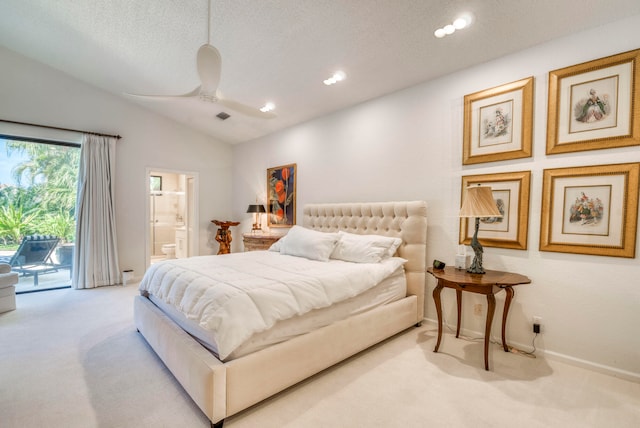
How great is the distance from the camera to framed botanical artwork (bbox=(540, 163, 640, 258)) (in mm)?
2203

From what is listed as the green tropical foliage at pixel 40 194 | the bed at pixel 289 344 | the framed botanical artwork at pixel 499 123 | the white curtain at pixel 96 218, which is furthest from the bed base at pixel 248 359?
the green tropical foliage at pixel 40 194

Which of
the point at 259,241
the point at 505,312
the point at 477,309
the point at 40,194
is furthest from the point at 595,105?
the point at 40,194

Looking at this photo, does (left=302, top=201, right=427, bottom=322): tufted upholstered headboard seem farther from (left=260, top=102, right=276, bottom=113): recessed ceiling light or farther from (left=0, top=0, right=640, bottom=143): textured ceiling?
(left=260, top=102, right=276, bottom=113): recessed ceiling light

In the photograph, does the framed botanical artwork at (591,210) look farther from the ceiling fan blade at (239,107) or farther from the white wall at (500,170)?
the ceiling fan blade at (239,107)

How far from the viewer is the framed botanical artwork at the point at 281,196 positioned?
16.8ft

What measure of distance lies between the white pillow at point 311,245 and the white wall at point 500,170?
926mm

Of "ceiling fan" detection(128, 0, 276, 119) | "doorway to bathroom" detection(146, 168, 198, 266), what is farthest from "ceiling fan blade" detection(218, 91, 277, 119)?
"doorway to bathroom" detection(146, 168, 198, 266)

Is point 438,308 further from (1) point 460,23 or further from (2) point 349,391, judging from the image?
(1) point 460,23

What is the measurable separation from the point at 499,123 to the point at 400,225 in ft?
4.75

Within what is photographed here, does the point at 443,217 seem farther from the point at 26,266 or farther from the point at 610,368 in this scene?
the point at 26,266

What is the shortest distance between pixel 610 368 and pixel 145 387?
3.58 meters

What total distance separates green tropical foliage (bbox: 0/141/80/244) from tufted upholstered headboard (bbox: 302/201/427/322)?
430 centimetres

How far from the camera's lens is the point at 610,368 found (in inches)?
89.4

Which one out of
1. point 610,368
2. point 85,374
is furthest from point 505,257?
point 85,374
